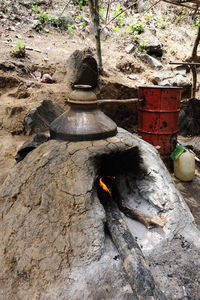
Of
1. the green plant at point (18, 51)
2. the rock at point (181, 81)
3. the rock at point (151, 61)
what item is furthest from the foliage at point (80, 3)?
the green plant at point (18, 51)

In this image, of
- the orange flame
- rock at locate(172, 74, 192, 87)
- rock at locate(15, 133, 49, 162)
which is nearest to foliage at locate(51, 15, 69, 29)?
rock at locate(172, 74, 192, 87)

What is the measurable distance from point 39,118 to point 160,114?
2263 mm

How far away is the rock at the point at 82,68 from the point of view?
4.36 metres

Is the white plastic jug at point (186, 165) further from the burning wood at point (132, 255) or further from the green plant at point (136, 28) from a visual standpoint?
the green plant at point (136, 28)

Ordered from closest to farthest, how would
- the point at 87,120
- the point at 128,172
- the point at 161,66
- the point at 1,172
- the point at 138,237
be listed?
1. the point at 138,237
2. the point at 87,120
3. the point at 128,172
4. the point at 1,172
5. the point at 161,66

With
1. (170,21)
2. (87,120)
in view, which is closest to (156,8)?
(170,21)

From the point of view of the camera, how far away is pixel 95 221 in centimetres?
188

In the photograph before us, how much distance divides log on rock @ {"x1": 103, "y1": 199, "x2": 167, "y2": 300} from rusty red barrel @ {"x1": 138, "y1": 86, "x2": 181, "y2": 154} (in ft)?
8.63

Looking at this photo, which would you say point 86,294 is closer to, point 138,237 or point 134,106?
point 138,237

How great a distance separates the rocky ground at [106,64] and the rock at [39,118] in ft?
0.67

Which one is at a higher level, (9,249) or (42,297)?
(9,249)

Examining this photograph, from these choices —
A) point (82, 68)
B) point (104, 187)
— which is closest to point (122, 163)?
point (104, 187)

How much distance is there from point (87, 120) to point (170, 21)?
9522 millimetres

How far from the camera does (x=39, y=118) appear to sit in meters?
3.53
